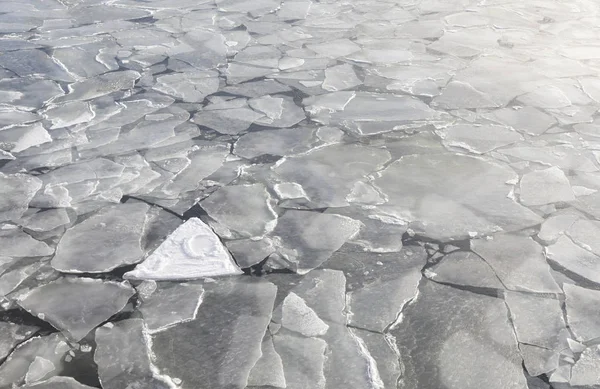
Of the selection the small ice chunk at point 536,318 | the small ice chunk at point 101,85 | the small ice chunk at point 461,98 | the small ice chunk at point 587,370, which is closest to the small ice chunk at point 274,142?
the small ice chunk at point 461,98

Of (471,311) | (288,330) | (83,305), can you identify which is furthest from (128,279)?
Result: (471,311)

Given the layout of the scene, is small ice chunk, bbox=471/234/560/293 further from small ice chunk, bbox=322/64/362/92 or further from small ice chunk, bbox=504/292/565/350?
small ice chunk, bbox=322/64/362/92

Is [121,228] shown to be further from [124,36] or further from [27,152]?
[124,36]

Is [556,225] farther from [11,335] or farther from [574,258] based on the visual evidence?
[11,335]

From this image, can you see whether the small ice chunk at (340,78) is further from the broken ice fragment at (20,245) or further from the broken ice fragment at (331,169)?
the broken ice fragment at (20,245)

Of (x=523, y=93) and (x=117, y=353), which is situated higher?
(x=117, y=353)

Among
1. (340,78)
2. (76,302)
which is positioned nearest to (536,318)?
(76,302)
